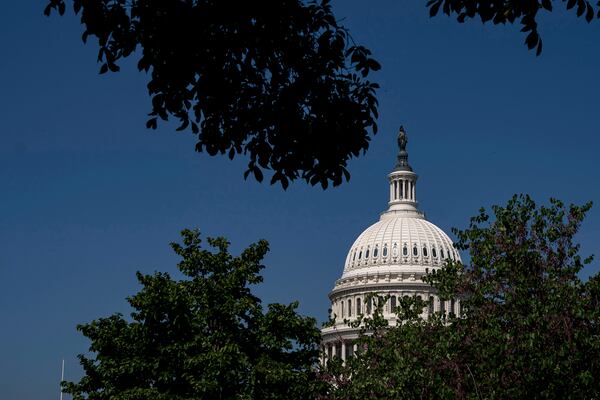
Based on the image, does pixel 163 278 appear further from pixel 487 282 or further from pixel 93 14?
pixel 93 14

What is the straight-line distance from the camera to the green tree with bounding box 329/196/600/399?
105 feet

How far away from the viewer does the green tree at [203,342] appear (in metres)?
46.8

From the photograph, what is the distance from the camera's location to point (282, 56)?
1570 centimetres

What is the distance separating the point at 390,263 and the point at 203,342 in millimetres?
122993

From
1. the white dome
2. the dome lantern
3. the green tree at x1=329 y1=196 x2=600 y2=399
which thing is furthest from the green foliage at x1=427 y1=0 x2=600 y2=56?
the dome lantern

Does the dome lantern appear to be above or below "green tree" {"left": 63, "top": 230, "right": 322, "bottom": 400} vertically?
above

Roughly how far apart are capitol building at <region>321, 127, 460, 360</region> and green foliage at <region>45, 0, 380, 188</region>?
140 metres

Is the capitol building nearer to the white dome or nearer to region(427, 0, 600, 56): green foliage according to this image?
the white dome

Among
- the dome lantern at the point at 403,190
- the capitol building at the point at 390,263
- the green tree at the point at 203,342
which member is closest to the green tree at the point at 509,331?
the green tree at the point at 203,342

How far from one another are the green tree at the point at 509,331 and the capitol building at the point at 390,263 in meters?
117

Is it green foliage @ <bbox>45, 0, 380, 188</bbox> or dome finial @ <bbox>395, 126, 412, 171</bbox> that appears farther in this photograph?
dome finial @ <bbox>395, 126, 412, 171</bbox>

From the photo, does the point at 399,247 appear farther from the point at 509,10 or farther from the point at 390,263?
the point at 509,10

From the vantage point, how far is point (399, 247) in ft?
561

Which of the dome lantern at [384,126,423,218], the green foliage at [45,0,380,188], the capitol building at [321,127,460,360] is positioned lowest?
the green foliage at [45,0,380,188]
